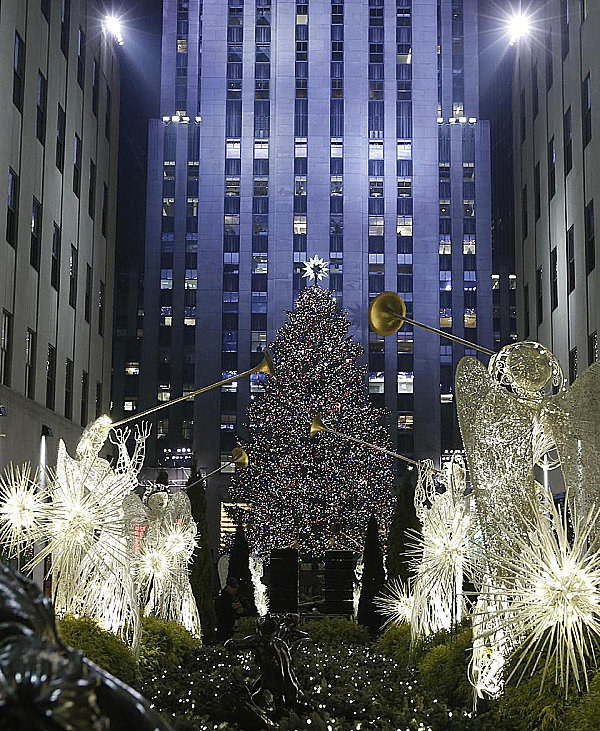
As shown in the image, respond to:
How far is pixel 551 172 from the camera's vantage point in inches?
1204

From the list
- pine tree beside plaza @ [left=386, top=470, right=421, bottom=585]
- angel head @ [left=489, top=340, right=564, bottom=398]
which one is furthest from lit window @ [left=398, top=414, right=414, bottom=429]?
angel head @ [left=489, top=340, right=564, bottom=398]

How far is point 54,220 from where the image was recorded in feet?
87.6

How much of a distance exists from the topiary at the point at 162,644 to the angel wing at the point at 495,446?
260 inches

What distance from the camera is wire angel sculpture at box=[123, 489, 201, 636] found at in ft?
54.4

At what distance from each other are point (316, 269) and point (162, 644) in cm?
3669

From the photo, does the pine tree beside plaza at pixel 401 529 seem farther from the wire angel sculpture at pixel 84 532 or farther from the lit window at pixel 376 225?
the lit window at pixel 376 225

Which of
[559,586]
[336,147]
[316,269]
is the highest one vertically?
[336,147]

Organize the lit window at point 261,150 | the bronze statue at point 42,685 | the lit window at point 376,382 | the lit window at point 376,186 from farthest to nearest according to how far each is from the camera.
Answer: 1. the lit window at point 261,150
2. the lit window at point 376,186
3. the lit window at point 376,382
4. the bronze statue at point 42,685

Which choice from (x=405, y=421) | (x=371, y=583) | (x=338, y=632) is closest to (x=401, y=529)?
(x=371, y=583)

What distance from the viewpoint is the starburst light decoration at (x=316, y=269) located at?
148 ft

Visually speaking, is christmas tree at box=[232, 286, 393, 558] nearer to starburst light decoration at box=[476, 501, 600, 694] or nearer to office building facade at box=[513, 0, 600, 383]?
office building facade at box=[513, 0, 600, 383]

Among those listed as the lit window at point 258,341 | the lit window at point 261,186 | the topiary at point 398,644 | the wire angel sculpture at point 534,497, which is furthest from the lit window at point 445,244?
the wire angel sculpture at point 534,497

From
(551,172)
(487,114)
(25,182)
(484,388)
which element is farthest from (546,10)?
(487,114)

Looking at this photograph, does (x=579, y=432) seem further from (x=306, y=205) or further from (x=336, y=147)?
(x=336, y=147)
